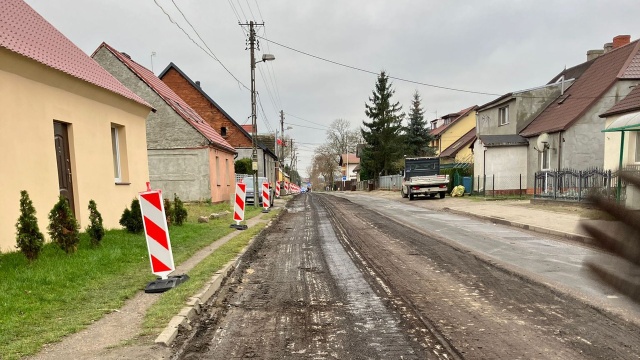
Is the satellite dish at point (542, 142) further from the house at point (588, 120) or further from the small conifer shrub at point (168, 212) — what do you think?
the small conifer shrub at point (168, 212)

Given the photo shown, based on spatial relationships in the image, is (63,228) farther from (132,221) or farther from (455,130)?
(455,130)

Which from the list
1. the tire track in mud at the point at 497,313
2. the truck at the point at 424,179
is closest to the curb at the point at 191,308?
the tire track in mud at the point at 497,313

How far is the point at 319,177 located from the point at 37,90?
3995 inches

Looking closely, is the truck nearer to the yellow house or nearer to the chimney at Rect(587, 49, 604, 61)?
the yellow house

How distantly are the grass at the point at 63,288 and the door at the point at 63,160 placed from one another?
1.25 metres

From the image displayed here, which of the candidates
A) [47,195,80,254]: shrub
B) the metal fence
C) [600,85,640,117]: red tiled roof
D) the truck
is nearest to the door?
[47,195,80,254]: shrub

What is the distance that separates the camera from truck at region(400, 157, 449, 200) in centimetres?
2447

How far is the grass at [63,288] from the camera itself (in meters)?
3.88

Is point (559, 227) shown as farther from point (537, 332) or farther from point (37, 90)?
point (37, 90)

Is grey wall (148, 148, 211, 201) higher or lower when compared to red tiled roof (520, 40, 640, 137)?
lower

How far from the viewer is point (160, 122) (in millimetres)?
20594

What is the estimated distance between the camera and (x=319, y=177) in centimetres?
10894

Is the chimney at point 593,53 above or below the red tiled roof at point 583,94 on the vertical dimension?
above

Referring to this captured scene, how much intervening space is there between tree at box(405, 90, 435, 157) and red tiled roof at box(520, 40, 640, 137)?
77.0 ft
